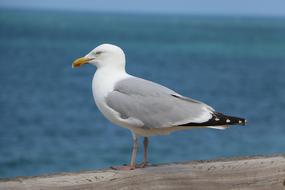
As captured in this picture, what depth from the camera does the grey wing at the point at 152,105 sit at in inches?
135

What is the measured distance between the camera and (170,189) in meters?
2.97

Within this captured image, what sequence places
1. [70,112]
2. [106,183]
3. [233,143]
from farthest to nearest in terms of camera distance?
[70,112]
[233,143]
[106,183]

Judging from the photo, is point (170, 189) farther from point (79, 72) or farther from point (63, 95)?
point (79, 72)

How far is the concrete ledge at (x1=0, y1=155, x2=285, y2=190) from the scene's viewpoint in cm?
276

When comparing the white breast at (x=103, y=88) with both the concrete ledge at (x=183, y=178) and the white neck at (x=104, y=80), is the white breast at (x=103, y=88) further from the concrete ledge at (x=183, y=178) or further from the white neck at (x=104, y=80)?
the concrete ledge at (x=183, y=178)

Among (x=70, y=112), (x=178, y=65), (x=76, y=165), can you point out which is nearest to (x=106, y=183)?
(x=76, y=165)

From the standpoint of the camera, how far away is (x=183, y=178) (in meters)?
3.00

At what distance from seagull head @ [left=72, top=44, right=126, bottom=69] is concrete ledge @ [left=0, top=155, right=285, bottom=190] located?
61 cm

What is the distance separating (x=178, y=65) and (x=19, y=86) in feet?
56.4

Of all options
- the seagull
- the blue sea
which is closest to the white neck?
the seagull

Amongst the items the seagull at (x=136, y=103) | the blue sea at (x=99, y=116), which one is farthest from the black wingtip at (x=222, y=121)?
the blue sea at (x=99, y=116)

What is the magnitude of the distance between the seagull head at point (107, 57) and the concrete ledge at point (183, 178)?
2.01ft

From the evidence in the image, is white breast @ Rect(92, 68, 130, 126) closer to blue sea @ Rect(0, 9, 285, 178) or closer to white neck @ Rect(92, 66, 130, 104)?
white neck @ Rect(92, 66, 130, 104)

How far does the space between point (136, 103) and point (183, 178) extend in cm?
63
